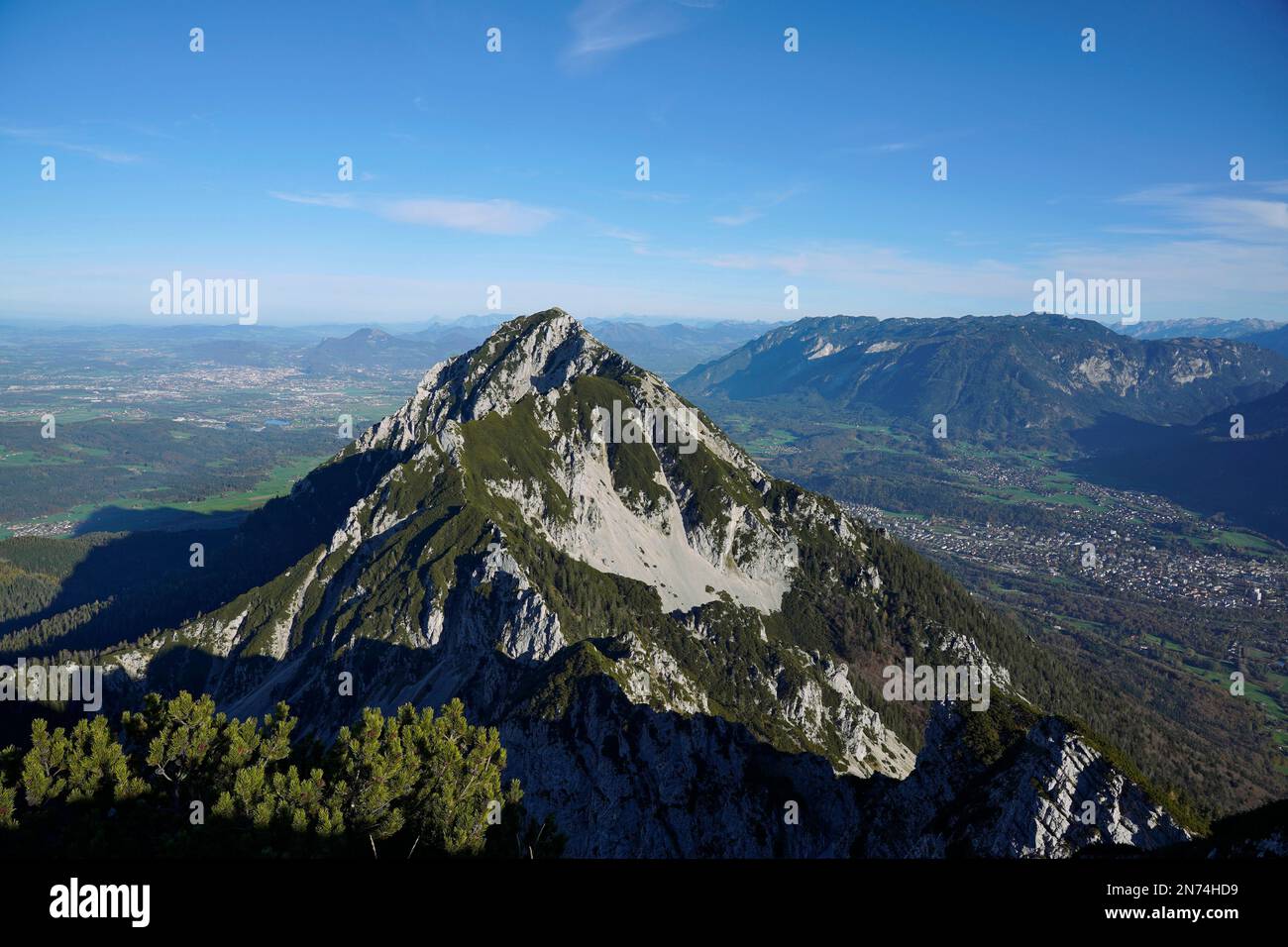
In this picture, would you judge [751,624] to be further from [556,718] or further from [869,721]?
[556,718]

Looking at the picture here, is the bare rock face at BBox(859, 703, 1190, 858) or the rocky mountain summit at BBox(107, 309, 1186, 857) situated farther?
the rocky mountain summit at BBox(107, 309, 1186, 857)

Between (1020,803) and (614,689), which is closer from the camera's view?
(1020,803)

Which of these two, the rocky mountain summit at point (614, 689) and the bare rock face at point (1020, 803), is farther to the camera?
the rocky mountain summit at point (614, 689)

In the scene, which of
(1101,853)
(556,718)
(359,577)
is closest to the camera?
(1101,853)

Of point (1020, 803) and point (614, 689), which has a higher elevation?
point (1020, 803)

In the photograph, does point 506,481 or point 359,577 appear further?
point 506,481
